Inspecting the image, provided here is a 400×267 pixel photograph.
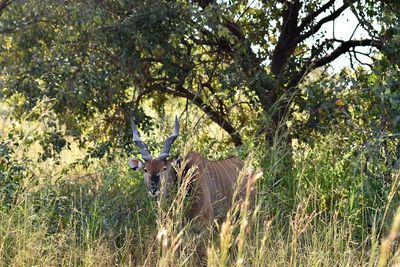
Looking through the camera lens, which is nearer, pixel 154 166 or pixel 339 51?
pixel 154 166

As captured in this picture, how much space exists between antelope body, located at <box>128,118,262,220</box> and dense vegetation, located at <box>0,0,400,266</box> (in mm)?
148

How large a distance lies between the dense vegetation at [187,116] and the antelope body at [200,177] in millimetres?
148

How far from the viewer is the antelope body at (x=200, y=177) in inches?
213

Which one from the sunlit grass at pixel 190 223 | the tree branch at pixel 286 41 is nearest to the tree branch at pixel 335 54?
the tree branch at pixel 286 41

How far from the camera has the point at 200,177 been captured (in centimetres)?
566

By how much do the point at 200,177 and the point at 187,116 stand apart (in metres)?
0.92

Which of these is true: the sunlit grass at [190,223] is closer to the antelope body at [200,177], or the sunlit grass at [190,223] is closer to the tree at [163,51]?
the antelope body at [200,177]

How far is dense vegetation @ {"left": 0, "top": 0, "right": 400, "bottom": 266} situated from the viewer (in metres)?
4.23

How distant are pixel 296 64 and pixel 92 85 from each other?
2199 millimetres

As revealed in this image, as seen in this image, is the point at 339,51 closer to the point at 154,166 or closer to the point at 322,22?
the point at 322,22

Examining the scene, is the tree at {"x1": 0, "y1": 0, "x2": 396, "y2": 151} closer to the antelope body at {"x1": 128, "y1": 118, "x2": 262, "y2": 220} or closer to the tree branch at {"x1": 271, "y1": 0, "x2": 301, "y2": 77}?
the tree branch at {"x1": 271, "y1": 0, "x2": 301, "y2": 77}

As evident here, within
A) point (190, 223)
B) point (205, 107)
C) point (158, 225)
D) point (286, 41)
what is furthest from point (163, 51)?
point (158, 225)

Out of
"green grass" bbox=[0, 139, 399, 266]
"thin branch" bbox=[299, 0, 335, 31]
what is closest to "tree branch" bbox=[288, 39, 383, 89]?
"thin branch" bbox=[299, 0, 335, 31]

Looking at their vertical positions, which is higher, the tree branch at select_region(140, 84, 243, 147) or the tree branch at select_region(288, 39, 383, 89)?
the tree branch at select_region(288, 39, 383, 89)
